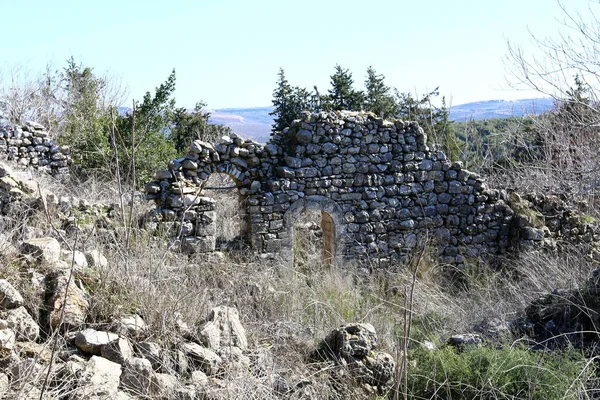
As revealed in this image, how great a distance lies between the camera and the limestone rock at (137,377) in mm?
3652

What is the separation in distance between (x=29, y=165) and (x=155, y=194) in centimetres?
681

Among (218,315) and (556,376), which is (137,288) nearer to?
(218,315)

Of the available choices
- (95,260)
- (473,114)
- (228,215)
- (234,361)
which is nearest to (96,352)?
(234,361)

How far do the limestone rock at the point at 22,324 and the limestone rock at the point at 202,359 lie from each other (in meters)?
0.93

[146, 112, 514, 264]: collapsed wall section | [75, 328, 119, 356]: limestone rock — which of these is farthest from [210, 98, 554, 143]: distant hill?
[75, 328, 119, 356]: limestone rock

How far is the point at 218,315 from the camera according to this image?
4527 mm

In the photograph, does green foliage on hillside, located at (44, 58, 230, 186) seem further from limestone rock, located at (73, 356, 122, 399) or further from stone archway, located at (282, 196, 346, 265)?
limestone rock, located at (73, 356, 122, 399)

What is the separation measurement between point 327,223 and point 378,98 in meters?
11.3

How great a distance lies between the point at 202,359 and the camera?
4.04 m

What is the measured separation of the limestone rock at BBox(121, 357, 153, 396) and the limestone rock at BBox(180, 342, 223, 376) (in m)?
0.36

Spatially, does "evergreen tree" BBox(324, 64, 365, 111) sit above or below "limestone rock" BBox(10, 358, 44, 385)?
above

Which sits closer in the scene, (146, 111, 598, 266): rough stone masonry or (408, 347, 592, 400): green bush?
(408, 347, 592, 400): green bush

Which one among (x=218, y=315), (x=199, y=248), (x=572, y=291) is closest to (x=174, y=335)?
(x=218, y=315)

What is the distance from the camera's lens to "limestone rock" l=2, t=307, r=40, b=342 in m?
3.78
